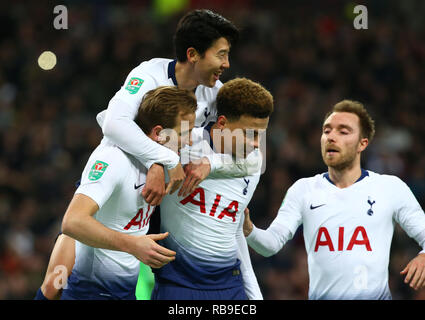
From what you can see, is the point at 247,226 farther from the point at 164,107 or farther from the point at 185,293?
the point at 164,107

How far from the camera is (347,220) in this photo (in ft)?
12.5

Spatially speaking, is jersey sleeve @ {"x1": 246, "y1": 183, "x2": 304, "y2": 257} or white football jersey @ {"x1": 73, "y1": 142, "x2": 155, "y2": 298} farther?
jersey sleeve @ {"x1": 246, "y1": 183, "x2": 304, "y2": 257}

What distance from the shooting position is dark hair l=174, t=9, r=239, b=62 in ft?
12.4

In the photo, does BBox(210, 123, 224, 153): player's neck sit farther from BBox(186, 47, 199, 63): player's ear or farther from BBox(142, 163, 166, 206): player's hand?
BBox(142, 163, 166, 206): player's hand

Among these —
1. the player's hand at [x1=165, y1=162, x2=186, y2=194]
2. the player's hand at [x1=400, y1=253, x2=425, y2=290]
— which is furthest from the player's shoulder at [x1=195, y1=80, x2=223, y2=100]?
the player's hand at [x1=400, y1=253, x2=425, y2=290]

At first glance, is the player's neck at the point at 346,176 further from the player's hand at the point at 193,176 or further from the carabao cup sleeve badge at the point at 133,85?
the carabao cup sleeve badge at the point at 133,85

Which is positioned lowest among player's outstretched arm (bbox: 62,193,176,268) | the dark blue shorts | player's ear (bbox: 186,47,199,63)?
the dark blue shorts

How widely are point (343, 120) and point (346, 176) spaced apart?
13.1 inches

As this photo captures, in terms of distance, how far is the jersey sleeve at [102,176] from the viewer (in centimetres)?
310

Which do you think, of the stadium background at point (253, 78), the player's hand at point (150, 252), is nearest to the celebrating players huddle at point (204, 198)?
the player's hand at point (150, 252)

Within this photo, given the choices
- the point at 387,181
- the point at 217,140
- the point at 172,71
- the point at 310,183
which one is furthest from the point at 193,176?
the point at 387,181

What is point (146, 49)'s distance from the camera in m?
9.46

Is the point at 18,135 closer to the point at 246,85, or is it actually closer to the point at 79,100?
the point at 79,100

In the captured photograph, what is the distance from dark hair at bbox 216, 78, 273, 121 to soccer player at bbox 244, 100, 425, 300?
0.52m
